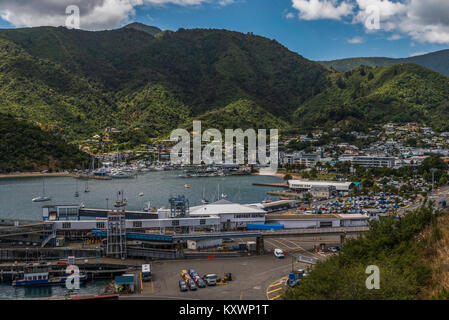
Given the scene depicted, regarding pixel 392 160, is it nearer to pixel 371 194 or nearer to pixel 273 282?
pixel 371 194

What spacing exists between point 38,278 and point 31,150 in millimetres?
39141

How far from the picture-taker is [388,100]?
223 ft

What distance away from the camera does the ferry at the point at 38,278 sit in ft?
39.9

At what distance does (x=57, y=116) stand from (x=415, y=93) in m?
58.7

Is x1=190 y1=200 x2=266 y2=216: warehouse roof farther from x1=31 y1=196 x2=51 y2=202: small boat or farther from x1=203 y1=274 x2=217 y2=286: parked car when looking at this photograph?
x1=31 y1=196 x2=51 y2=202: small boat

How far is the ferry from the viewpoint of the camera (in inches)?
479

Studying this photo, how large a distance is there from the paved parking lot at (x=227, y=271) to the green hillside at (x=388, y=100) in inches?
2000

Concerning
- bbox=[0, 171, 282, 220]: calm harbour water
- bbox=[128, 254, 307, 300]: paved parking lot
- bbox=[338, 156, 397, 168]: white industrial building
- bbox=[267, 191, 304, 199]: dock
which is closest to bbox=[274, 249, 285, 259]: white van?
bbox=[128, 254, 307, 300]: paved parking lot

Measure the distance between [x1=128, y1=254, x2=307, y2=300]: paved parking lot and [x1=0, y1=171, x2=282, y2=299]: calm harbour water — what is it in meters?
13.4

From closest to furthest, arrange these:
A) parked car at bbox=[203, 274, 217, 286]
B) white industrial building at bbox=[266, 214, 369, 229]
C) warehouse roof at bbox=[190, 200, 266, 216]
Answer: parked car at bbox=[203, 274, 217, 286] < warehouse roof at bbox=[190, 200, 266, 216] < white industrial building at bbox=[266, 214, 369, 229]

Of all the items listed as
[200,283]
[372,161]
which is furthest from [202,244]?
[372,161]
